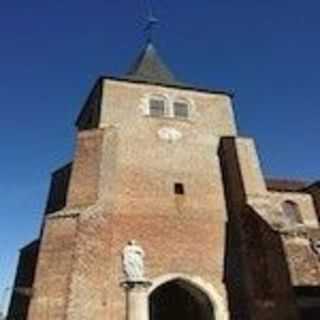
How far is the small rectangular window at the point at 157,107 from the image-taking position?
20875 mm

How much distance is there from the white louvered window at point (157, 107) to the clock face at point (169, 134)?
3.24ft

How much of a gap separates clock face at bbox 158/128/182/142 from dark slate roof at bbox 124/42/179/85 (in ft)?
9.87

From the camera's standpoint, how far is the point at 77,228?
15359 millimetres

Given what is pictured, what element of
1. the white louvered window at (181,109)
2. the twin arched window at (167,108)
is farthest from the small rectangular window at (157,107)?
the white louvered window at (181,109)

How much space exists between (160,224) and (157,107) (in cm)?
611

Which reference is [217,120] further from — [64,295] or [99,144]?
[64,295]

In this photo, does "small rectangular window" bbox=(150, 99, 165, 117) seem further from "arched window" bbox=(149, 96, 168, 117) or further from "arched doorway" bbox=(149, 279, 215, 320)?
"arched doorway" bbox=(149, 279, 215, 320)

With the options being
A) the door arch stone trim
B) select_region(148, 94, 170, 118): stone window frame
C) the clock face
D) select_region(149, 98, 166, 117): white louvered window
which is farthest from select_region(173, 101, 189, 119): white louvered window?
the door arch stone trim

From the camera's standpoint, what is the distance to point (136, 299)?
12.6 m

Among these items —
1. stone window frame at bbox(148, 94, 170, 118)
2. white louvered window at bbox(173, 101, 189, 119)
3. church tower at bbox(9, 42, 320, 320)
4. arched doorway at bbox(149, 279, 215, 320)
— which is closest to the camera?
church tower at bbox(9, 42, 320, 320)

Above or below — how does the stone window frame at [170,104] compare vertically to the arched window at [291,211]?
above

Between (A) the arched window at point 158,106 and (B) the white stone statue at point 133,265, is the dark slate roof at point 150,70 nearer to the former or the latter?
(A) the arched window at point 158,106

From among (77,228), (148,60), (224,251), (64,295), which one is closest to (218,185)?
(224,251)

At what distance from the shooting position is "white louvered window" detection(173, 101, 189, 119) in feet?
69.7
